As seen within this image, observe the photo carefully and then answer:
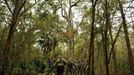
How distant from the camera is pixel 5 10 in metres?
23.0

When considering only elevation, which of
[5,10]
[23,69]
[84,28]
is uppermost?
[5,10]

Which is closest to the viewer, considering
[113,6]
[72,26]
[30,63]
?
[113,6]

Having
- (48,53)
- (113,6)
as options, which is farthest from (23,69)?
(113,6)

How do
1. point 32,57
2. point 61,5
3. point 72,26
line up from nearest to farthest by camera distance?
point 61,5 → point 72,26 → point 32,57

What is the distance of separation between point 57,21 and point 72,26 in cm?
214

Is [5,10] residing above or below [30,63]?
above

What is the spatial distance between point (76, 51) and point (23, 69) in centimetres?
1049

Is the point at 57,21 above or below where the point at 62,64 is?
above

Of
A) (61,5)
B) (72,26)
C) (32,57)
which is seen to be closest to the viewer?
(61,5)

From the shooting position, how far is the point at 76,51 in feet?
128

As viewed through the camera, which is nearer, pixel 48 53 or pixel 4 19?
pixel 4 19

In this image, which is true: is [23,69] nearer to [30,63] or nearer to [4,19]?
[30,63]

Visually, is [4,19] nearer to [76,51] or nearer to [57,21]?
[57,21]

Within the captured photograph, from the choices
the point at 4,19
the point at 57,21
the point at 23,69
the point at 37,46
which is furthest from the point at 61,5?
the point at 37,46
